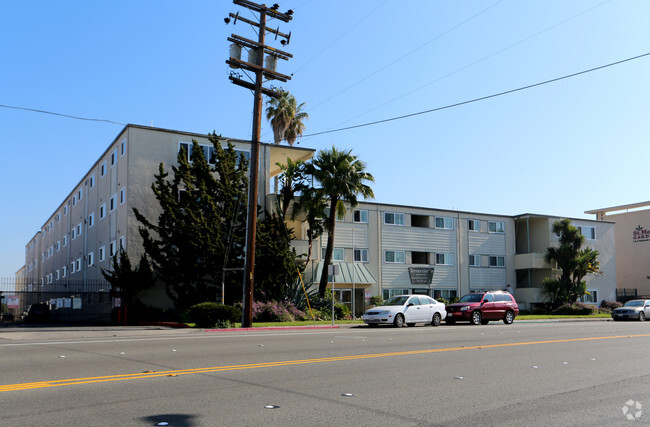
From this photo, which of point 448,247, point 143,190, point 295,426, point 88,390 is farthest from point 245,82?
point 448,247

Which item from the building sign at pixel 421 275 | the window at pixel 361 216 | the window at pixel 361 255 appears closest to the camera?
the window at pixel 361 255

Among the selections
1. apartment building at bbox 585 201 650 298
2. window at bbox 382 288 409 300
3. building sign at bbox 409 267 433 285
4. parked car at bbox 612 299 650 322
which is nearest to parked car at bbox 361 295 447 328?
parked car at bbox 612 299 650 322

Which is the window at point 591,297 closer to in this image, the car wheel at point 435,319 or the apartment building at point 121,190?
the apartment building at point 121,190

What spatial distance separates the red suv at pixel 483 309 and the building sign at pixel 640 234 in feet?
126

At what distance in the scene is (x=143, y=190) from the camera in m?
33.8

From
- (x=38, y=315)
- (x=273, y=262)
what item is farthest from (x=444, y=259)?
(x=38, y=315)

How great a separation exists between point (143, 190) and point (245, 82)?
11.2 m

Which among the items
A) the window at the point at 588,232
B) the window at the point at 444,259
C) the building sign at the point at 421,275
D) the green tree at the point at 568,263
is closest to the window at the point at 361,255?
the building sign at the point at 421,275

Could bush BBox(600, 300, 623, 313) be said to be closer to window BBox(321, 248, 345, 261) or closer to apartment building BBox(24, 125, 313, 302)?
window BBox(321, 248, 345, 261)

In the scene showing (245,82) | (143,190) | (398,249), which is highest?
(245,82)

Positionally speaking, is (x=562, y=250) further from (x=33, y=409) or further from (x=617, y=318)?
(x=33, y=409)

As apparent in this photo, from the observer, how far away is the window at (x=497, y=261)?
158 feet

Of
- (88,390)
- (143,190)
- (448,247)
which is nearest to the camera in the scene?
(88,390)

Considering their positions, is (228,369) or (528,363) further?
(528,363)
